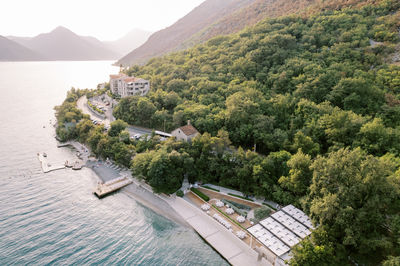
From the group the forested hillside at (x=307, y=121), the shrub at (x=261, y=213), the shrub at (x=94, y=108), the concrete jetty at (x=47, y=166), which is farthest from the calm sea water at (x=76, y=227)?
the shrub at (x=94, y=108)

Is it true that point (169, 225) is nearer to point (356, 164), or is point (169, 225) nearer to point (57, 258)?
point (57, 258)

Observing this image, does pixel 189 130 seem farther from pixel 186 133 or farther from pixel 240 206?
pixel 240 206

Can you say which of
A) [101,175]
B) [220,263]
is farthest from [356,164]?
[101,175]

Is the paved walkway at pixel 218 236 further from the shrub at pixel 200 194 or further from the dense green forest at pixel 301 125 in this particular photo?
the dense green forest at pixel 301 125

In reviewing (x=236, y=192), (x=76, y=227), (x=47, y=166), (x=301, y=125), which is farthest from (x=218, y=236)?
(x=47, y=166)

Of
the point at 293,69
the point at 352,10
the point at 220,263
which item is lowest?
the point at 220,263

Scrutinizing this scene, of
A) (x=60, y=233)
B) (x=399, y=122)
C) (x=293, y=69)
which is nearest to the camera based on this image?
A: (x=60, y=233)

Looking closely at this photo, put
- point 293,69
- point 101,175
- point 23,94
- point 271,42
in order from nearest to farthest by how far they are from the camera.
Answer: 1. point 101,175
2. point 293,69
3. point 271,42
4. point 23,94
